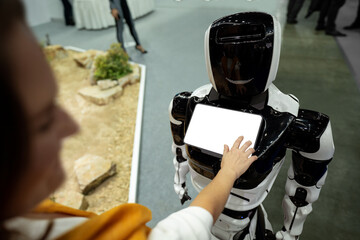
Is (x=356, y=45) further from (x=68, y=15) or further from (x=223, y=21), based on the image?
(x=68, y=15)

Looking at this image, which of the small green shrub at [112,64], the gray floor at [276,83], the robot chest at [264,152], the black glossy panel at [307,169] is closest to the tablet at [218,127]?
the robot chest at [264,152]

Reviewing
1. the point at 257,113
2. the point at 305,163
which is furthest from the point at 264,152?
the point at 305,163

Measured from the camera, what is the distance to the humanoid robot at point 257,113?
33.8 inches

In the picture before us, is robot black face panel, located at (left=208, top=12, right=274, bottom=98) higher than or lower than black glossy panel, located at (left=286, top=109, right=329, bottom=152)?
higher

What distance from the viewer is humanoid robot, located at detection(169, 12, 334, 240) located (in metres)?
0.86

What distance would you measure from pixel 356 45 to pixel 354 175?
2.80m

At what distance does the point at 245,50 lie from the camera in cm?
84

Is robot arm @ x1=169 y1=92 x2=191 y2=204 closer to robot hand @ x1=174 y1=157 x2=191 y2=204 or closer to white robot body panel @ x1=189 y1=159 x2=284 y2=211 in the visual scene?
robot hand @ x1=174 y1=157 x2=191 y2=204

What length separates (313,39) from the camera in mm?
4172

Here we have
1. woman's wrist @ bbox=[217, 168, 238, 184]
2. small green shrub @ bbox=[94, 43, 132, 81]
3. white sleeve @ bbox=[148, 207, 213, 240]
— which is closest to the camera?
white sleeve @ bbox=[148, 207, 213, 240]

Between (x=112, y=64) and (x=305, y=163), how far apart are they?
9.54 feet

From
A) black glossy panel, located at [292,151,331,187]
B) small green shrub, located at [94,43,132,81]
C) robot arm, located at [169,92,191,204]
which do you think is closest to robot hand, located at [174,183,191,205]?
robot arm, located at [169,92,191,204]

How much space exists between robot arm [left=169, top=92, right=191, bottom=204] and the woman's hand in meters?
0.37

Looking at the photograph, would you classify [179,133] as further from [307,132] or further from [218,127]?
[307,132]
